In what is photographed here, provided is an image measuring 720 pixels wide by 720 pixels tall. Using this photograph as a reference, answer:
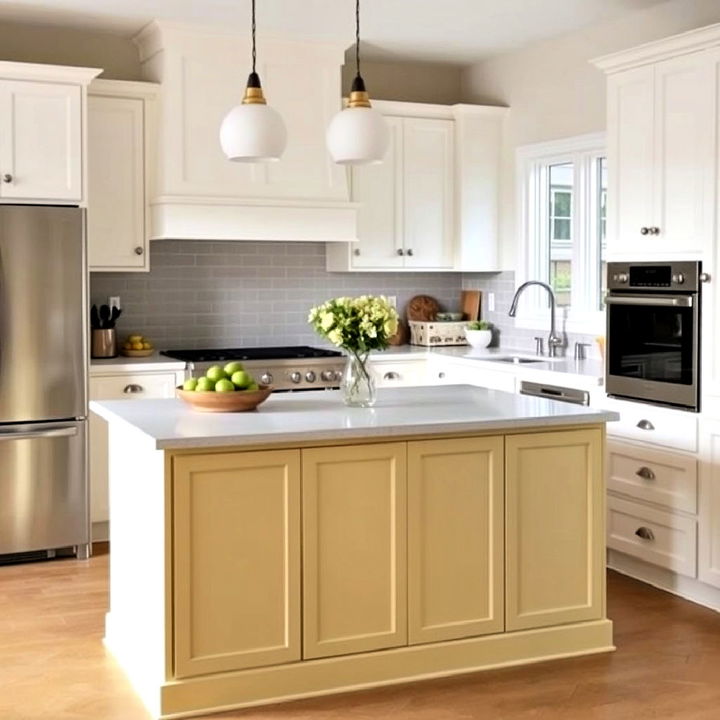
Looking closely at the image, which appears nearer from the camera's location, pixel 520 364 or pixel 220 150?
pixel 520 364

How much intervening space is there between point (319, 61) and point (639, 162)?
2.14m

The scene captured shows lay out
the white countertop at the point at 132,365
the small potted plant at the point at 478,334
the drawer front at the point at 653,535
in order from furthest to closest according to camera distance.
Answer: the small potted plant at the point at 478,334, the white countertop at the point at 132,365, the drawer front at the point at 653,535

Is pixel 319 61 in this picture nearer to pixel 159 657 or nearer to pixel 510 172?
pixel 510 172

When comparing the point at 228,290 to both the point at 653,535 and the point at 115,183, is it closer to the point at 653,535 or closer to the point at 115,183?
the point at 115,183

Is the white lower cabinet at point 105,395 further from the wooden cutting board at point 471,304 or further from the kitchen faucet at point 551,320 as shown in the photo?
the wooden cutting board at point 471,304

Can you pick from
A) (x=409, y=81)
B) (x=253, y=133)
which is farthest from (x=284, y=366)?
(x=253, y=133)

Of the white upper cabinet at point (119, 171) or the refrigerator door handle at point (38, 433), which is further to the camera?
the white upper cabinet at point (119, 171)

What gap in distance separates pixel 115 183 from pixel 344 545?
2971 millimetres

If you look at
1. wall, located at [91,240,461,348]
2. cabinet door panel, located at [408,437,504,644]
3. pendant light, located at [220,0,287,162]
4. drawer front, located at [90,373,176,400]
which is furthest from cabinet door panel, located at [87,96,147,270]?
cabinet door panel, located at [408,437,504,644]

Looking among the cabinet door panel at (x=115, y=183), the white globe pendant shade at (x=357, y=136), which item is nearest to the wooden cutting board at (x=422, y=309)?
the cabinet door panel at (x=115, y=183)

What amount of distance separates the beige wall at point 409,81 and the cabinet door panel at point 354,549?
3.60m

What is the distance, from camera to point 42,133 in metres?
5.61

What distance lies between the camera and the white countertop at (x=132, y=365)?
19.2ft

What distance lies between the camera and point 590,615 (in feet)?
14.1
